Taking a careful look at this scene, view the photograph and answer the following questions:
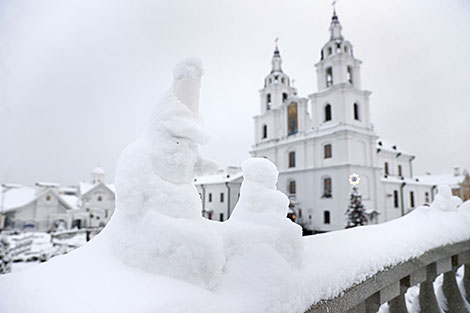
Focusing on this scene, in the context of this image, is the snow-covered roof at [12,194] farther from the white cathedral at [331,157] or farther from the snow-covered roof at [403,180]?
the snow-covered roof at [403,180]

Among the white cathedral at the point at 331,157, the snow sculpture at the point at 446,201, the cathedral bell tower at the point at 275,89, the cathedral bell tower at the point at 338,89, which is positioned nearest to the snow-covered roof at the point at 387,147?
the white cathedral at the point at 331,157

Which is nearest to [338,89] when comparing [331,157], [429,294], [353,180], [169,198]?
[331,157]

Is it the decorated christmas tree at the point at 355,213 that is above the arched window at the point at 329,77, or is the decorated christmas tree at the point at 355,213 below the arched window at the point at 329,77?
below

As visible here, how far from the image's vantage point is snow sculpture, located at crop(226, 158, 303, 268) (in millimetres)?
1487

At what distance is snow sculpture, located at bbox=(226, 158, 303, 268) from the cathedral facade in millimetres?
14306

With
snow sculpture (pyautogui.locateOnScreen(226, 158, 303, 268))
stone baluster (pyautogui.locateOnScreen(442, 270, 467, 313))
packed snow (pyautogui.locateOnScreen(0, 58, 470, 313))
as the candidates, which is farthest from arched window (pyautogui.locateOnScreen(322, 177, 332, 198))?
snow sculpture (pyautogui.locateOnScreen(226, 158, 303, 268))

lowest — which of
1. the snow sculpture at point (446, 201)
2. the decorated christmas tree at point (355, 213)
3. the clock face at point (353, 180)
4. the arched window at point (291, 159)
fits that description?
the decorated christmas tree at point (355, 213)

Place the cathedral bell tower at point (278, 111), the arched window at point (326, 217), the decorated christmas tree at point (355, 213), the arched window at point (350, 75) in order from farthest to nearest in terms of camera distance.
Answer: the cathedral bell tower at point (278, 111), the arched window at point (350, 75), the arched window at point (326, 217), the decorated christmas tree at point (355, 213)

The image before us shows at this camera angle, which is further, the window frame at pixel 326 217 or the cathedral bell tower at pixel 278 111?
the cathedral bell tower at pixel 278 111

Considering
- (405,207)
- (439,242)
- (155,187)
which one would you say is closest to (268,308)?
(155,187)

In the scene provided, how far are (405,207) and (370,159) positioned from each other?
4685 millimetres

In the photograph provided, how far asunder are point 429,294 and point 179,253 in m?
3.10

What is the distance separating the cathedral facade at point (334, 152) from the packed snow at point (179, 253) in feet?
47.1

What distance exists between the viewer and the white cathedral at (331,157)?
51.3 feet
